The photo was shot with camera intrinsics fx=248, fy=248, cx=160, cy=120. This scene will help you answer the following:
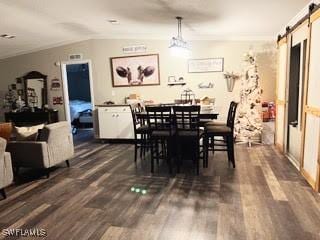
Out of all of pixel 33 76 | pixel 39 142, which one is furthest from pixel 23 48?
pixel 39 142

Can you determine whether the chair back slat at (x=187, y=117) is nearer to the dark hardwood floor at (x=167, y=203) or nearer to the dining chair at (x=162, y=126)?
the dining chair at (x=162, y=126)

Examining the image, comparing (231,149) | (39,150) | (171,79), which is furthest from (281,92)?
(39,150)

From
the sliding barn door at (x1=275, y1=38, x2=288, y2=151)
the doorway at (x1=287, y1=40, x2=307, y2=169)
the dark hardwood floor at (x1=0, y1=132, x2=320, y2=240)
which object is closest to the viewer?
the dark hardwood floor at (x1=0, y1=132, x2=320, y2=240)

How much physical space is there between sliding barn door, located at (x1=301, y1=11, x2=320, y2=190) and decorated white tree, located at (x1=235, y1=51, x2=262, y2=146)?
1.83 m

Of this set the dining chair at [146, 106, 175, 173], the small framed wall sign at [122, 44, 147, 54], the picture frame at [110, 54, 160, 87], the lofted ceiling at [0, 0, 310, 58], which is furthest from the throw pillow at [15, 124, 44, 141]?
the small framed wall sign at [122, 44, 147, 54]

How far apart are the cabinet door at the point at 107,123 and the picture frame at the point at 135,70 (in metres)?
0.83

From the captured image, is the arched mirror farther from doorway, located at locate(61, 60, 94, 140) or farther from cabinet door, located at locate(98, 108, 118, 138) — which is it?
cabinet door, located at locate(98, 108, 118, 138)

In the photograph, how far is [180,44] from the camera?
14.5 feet

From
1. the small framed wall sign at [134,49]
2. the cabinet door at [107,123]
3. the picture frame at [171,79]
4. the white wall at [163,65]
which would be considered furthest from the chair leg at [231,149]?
the small framed wall sign at [134,49]

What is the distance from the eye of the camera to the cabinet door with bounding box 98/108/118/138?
5883 mm

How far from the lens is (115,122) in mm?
5875

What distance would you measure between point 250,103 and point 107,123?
3.25m

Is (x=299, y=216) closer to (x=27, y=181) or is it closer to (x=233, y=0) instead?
(x=233, y=0)

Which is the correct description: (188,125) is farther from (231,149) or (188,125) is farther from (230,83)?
(230,83)
